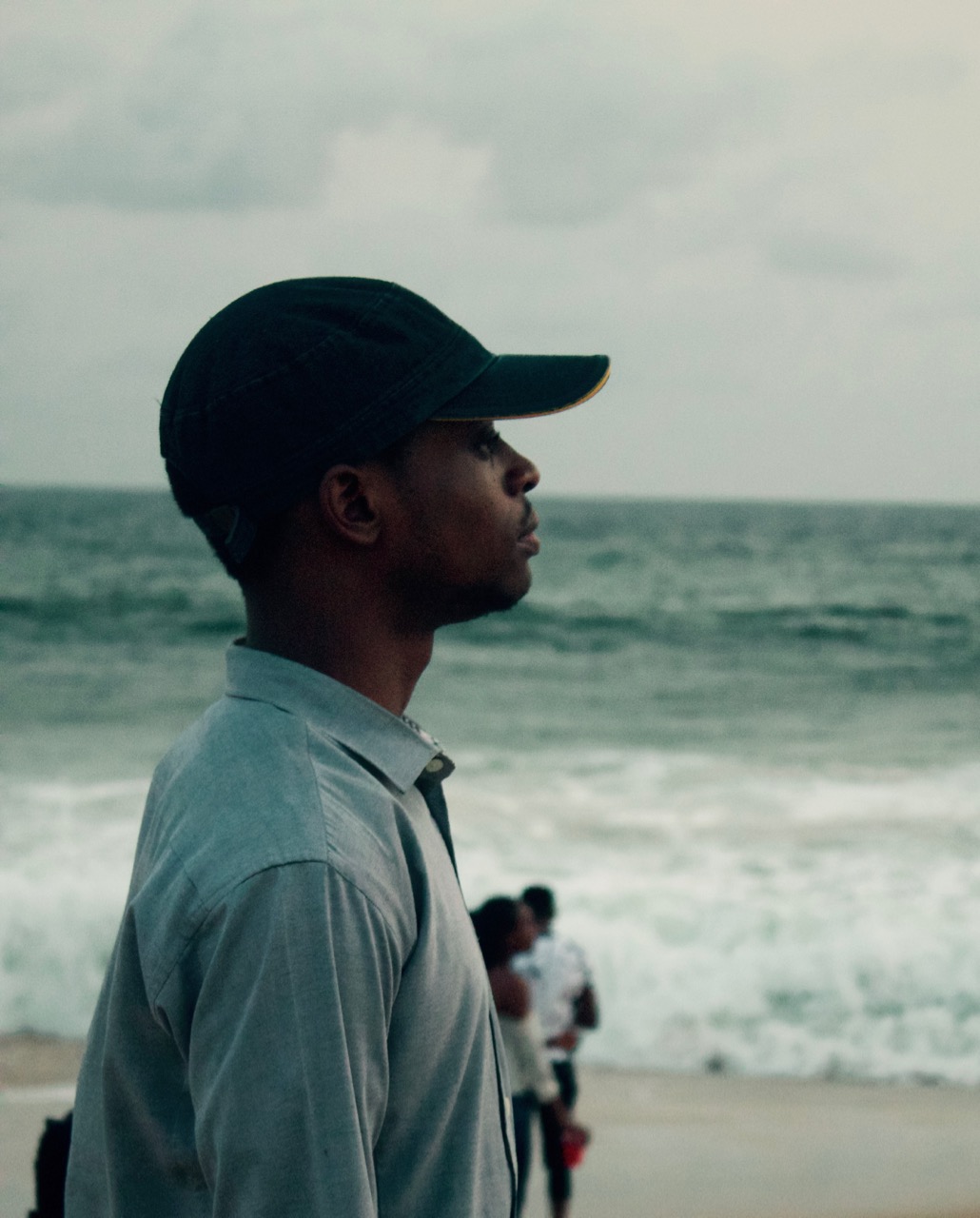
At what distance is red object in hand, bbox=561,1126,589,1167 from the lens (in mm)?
4941

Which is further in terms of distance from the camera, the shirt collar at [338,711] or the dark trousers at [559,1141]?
the dark trousers at [559,1141]

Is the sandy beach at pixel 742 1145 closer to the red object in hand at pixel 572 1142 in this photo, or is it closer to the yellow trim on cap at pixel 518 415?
the red object in hand at pixel 572 1142

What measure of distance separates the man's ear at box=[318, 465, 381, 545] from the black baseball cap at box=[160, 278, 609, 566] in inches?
0.5

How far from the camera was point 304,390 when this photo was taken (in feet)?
4.32

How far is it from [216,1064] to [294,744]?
0.26m

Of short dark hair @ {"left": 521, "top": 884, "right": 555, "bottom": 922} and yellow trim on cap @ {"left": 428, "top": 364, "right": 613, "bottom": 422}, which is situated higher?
yellow trim on cap @ {"left": 428, "top": 364, "right": 613, "bottom": 422}

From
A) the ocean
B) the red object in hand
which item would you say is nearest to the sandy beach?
the ocean

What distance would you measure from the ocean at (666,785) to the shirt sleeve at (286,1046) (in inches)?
316

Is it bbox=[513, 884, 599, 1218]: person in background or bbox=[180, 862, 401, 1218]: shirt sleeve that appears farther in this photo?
bbox=[513, 884, 599, 1218]: person in background

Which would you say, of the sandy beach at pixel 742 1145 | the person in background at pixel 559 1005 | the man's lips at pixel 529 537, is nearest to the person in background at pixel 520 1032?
the person in background at pixel 559 1005

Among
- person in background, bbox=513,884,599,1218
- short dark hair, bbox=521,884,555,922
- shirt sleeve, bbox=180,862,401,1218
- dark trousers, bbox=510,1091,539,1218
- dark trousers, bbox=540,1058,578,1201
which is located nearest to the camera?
shirt sleeve, bbox=180,862,401,1218

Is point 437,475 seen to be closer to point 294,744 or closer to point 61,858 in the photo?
point 294,744

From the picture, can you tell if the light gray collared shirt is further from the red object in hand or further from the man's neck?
the red object in hand

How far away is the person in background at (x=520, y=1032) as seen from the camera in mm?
4641
